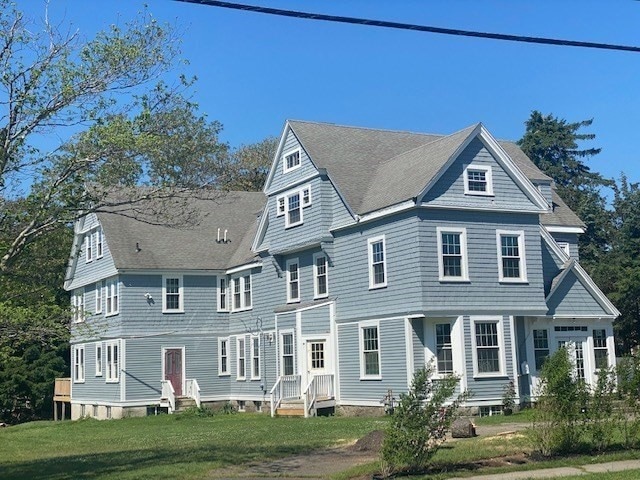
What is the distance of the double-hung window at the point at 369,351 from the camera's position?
2850 centimetres

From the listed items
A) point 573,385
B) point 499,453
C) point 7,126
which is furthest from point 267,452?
point 7,126

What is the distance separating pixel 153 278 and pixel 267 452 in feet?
69.6

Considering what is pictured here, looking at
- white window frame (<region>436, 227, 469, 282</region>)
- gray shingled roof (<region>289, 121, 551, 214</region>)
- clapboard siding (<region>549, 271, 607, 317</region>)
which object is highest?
gray shingled roof (<region>289, 121, 551, 214</region>)

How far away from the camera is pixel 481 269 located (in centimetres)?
2773

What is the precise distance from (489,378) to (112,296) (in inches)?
748

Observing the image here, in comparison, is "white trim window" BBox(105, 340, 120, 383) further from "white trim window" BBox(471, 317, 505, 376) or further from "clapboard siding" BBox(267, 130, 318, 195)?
"white trim window" BBox(471, 317, 505, 376)

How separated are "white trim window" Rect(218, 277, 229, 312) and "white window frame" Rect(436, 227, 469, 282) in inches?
601

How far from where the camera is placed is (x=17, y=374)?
148 feet

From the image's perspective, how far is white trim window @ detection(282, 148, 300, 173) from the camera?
33000 millimetres

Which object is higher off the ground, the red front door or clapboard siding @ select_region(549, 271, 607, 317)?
clapboard siding @ select_region(549, 271, 607, 317)

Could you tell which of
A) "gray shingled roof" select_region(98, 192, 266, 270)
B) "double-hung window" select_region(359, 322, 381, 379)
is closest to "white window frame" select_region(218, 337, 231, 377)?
"gray shingled roof" select_region(98, 192, 266, 270)

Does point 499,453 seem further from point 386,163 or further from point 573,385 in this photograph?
point 386,163

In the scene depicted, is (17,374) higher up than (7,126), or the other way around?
A: (7,126)

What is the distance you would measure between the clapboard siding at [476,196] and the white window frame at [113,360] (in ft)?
57.9
